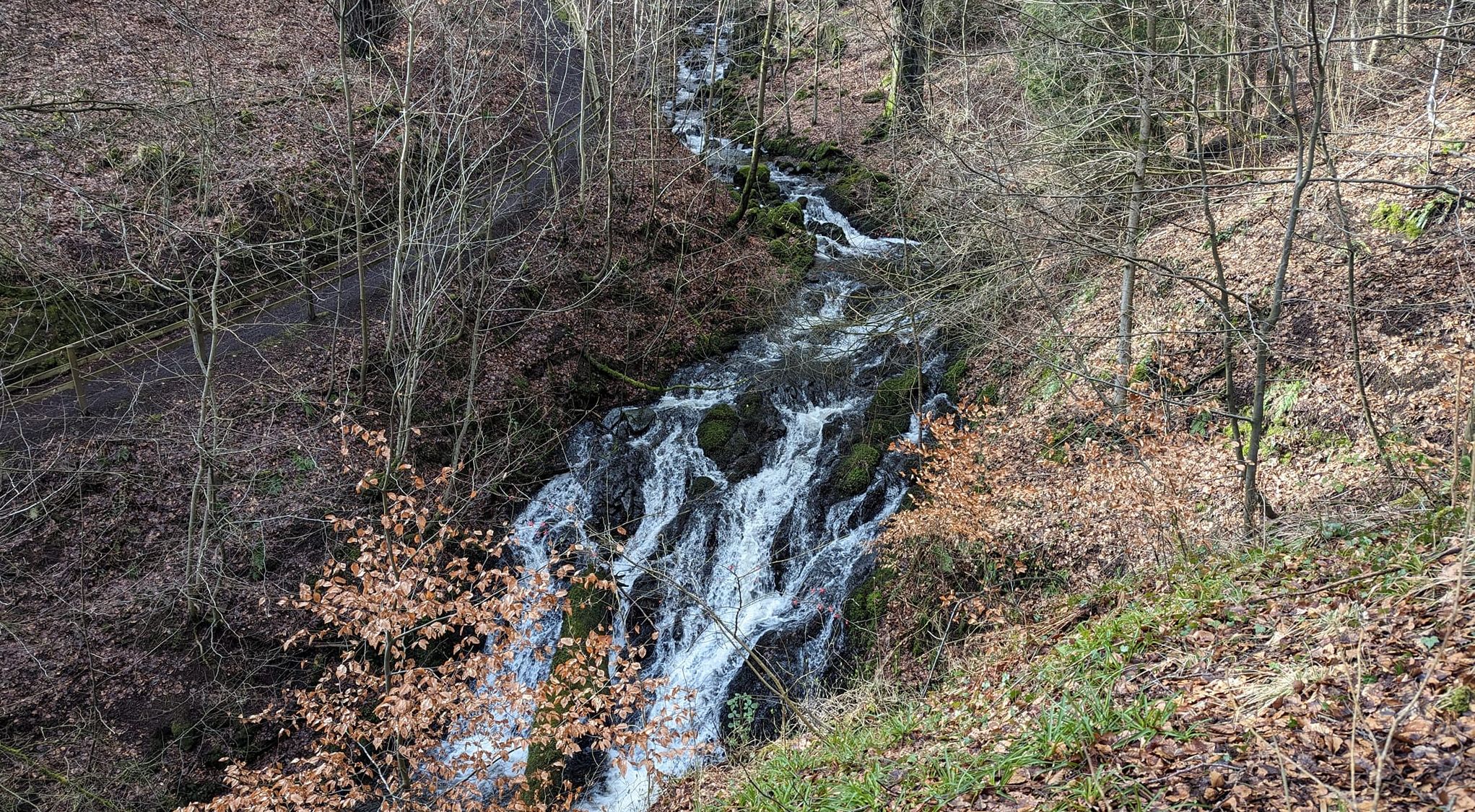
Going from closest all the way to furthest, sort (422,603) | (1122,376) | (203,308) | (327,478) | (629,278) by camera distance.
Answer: (422,603)
(1122,376)
(327,478)
(203,308)
(629,278)

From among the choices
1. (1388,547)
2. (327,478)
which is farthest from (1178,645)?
(327,478)

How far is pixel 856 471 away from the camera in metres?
12.5

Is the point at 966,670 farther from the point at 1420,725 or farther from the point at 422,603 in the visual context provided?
the point at 422,603

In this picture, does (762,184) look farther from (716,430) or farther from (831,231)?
(716,430)

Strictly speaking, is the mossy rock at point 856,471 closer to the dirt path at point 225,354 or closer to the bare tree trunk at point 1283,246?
the bare tree trunk at point 1283,246

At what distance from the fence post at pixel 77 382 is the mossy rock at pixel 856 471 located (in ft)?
35.3

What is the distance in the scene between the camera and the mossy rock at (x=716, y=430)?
531 inches

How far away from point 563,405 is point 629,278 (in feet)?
11.4

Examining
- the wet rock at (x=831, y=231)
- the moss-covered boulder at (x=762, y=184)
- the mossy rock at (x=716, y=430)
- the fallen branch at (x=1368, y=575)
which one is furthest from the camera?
the moss-covered boulder at (x=762, y=184)

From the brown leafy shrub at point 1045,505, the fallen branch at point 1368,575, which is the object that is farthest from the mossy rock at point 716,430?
the fallen branch at point 1368,575

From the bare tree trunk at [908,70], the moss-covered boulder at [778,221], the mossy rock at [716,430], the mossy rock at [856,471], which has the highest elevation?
the bare tree trunk at [908,70]

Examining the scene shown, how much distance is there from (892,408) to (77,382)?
1208cm

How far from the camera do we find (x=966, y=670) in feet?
24.8

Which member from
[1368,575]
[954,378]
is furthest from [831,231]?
[1368,575]
